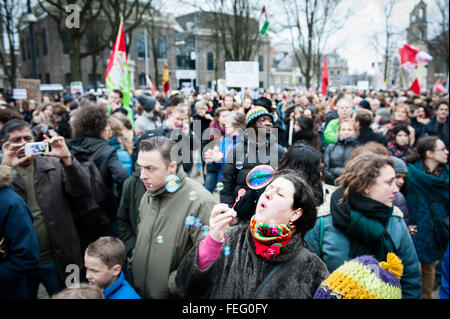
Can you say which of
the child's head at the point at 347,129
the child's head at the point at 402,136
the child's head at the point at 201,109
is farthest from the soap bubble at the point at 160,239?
the child's head at the point at 201,109

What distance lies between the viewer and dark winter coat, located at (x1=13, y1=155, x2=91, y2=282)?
8.28ft

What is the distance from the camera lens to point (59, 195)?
260 centimetres

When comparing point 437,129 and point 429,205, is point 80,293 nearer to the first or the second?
point 429,205

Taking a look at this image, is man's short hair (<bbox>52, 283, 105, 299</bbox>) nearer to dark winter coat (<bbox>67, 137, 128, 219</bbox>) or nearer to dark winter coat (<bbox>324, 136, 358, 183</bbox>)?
dark winter coat (<bbox>67, 137, 128, 219</bbox>)

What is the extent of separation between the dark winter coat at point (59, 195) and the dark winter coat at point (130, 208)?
31cm

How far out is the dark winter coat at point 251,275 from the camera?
145cm

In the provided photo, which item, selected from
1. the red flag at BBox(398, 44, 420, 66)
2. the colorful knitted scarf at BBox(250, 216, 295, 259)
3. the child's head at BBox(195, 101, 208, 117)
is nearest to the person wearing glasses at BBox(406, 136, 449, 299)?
the colorful knitted scarf at BBox(250, 216, 295, 259)

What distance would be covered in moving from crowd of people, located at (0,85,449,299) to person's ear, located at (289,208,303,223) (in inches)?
0.7

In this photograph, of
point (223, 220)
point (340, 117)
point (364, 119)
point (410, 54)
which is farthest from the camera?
point (410, 54)

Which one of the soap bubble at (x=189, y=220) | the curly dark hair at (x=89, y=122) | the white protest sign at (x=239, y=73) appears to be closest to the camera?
the soap bubble at (x=189, y=220)

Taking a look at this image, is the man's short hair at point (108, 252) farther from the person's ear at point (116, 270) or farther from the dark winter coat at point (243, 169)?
the dark winter coat at point (243, 169)

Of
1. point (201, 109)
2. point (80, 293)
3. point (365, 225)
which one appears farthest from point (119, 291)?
point (201, 109)

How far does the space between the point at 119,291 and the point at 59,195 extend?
1.00 metres

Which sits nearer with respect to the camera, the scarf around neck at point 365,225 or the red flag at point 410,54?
the scarf around neck at point 365,225
